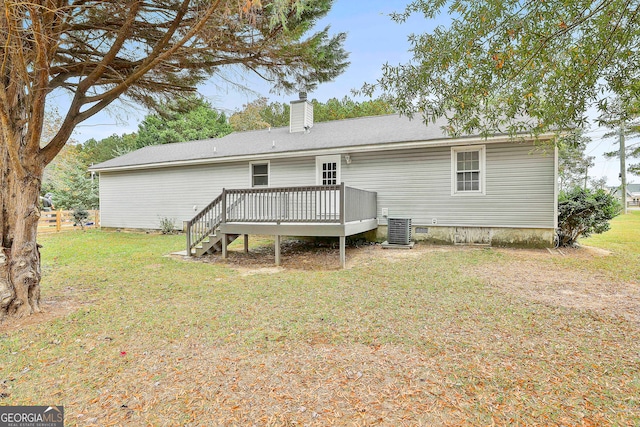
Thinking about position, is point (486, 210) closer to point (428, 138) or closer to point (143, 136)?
point (428, 138)

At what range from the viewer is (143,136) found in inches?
1136

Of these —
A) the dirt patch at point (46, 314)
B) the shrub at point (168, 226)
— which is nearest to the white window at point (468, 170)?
the dirt patch at point (46, 314)

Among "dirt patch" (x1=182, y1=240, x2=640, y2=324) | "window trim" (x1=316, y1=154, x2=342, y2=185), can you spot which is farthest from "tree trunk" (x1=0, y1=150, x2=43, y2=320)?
"window trim" (x1=316, y1=154, x2=342, y2=185)

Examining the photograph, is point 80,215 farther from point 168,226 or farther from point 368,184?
point 368,184

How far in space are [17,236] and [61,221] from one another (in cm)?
1572

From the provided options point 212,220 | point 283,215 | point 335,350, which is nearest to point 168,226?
point 212,220

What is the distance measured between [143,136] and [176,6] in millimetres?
28062

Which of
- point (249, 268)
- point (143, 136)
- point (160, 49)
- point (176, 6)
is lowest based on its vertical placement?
point (249, 268)

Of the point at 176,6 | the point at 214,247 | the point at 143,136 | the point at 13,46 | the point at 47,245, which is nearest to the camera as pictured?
the point at 13,46

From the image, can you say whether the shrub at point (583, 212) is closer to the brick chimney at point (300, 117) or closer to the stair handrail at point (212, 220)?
the stair handrail at point (212, 220)

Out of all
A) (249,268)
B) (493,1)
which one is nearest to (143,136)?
(249,268)

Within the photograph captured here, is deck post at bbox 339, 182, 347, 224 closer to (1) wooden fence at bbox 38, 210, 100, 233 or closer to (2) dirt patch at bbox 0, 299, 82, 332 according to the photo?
(2) dirt patch at bbox 0, 299, 82, 332

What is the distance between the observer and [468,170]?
33.2 feet

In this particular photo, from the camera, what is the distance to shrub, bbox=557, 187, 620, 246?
359 inches
